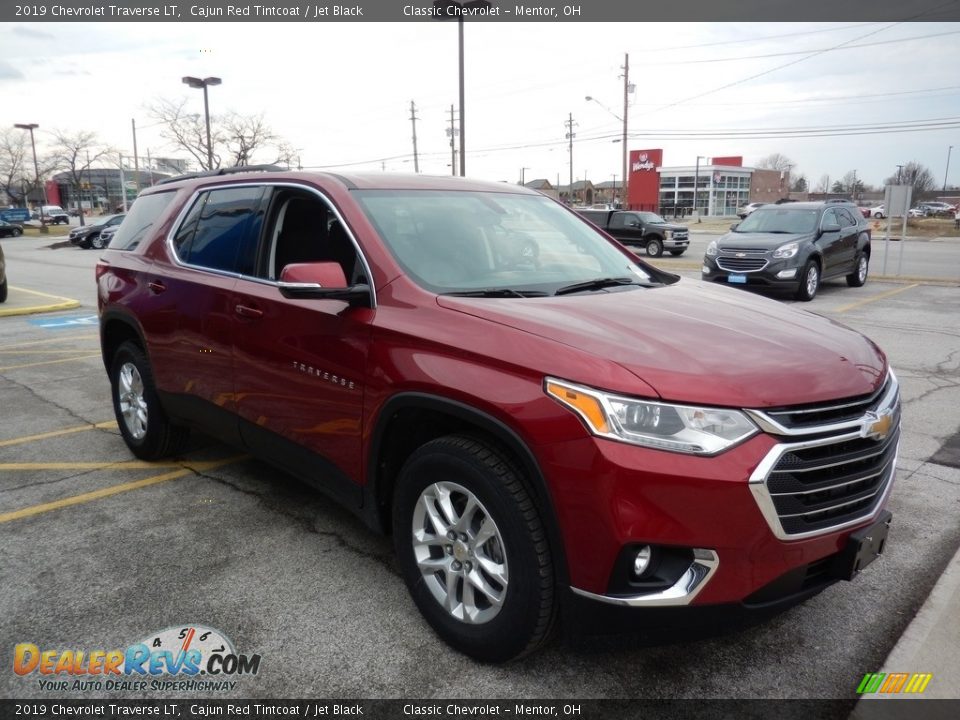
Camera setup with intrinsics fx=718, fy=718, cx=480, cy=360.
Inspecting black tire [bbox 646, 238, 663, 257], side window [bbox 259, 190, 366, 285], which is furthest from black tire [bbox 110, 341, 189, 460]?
black tire [bbox 646, 238, 663, 257]

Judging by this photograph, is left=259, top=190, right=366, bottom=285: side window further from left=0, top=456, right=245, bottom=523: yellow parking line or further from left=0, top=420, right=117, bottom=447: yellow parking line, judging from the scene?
left=0, top=420, right=117, bottom=447: yellow parking line

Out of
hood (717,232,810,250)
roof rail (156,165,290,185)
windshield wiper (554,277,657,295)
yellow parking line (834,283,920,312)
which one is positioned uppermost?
roof rail (156,165,290,185)

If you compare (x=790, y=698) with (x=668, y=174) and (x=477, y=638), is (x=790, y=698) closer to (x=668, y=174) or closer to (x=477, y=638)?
A: (x=477, y=638)

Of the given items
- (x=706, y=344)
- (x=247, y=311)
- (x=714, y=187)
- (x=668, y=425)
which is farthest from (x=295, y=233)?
(x=714, y=187)

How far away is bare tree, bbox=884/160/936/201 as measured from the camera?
278 ft

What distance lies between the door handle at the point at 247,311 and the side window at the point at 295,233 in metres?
0.19

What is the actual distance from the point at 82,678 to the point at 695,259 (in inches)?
942

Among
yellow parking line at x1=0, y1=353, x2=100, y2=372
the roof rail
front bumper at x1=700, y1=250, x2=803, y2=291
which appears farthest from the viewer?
front bumper at x1=700, y1=250, x2=803, y2=291

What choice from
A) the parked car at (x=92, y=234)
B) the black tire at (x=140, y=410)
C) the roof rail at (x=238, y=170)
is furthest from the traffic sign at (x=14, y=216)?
the roof rail at (x=238, y=170)

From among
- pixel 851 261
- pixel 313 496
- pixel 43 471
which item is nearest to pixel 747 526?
pixel 313 496

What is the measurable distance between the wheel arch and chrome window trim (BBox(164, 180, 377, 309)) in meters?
0.49

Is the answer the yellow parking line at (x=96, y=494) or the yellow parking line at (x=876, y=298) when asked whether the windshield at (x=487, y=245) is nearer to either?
the yellow parking line at (x=96, y=494)

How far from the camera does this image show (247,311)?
143 inches

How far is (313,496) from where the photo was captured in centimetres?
432
